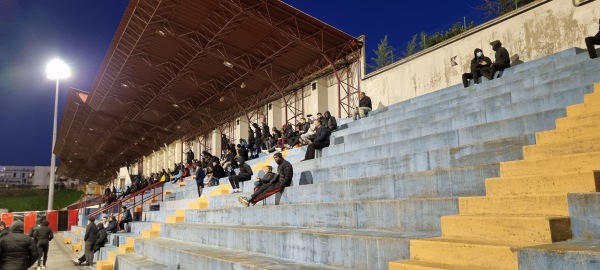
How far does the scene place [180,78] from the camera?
25469mm

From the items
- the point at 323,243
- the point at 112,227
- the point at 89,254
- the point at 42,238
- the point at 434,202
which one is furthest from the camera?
the point at 112,227

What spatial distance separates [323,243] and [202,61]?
19.6m

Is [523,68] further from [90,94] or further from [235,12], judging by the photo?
[90,94]

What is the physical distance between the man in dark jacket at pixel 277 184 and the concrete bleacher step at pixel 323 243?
1.30 metres

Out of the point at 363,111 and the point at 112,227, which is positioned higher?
the point at 363,111

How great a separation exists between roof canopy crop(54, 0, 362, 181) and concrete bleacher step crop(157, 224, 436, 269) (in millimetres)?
12291

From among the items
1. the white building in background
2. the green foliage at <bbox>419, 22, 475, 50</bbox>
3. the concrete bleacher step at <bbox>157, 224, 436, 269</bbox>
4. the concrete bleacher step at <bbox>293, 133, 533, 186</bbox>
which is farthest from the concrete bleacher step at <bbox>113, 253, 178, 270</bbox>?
the white building in background

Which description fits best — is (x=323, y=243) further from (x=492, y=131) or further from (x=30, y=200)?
(x=30, y=200)

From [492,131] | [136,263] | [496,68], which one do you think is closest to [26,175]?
[136,263]

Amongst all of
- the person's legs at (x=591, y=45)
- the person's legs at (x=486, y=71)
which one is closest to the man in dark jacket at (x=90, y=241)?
the person's legs at (x=486, y=71)

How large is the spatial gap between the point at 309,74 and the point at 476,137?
53.0 ft

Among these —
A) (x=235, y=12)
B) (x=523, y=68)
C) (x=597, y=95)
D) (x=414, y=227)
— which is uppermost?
(x=235, y=12)

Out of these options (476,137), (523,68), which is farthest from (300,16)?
(476,137)

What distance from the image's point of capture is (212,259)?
6.25m
